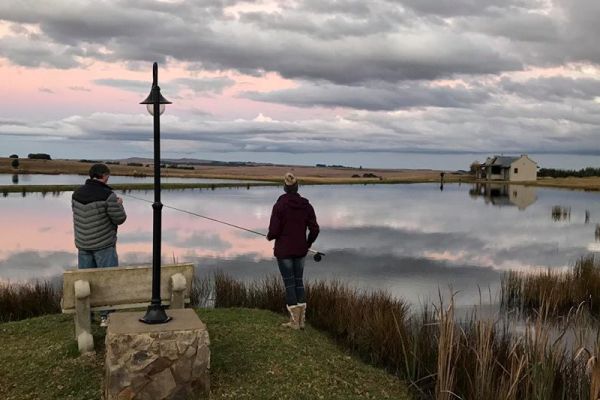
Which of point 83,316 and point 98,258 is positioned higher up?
point 98,258

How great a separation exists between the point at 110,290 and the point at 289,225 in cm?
257

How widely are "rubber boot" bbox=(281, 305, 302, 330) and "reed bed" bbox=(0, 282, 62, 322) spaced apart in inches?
201

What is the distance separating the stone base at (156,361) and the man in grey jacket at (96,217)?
2.11 meters

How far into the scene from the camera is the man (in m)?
7.67

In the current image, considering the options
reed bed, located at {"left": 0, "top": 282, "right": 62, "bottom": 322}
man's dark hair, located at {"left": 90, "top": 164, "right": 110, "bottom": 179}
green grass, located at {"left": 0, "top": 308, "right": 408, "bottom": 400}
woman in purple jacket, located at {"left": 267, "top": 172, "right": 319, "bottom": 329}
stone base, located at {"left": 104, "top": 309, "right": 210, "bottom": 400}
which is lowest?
reed bed, located at {"left": 0, "top": 282, "right": 62, "bottom": 322}

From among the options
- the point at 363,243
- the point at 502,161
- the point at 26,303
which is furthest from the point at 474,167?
the point at 26,303

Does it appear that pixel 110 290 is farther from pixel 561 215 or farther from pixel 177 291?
pixel 561 215

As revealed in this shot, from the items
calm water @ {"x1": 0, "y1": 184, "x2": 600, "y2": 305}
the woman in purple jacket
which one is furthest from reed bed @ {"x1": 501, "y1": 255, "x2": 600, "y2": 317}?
the woman in purple jacket

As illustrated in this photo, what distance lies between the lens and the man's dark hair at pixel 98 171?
7.66m

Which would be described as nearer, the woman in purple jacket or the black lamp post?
the black lamp post

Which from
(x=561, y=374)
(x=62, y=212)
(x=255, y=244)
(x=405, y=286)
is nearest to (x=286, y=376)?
(x=561, y=374)

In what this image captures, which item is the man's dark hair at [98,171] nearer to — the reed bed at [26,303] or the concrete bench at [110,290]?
the concrete bench at [110,290]

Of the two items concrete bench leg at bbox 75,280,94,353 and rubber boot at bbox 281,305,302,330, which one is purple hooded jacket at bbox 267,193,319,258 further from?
concrete bench leg at bbox 75,280,94,353

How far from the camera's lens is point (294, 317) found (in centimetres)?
853
